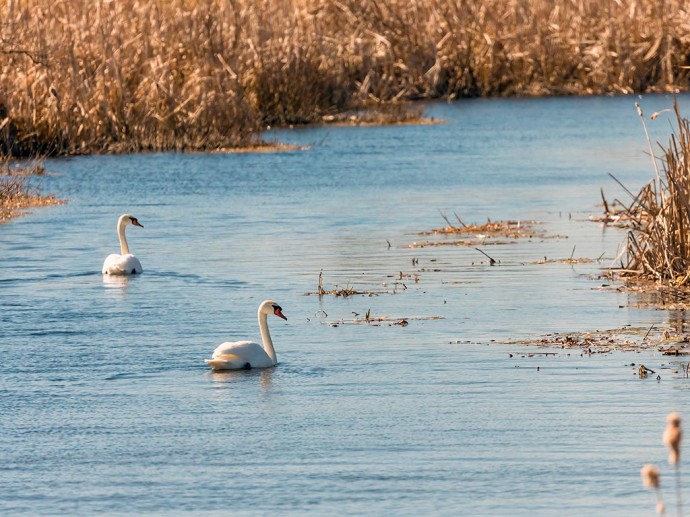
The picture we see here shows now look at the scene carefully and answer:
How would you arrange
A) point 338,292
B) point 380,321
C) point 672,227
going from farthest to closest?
1. point 338,292
2. point 672,227
3. point 380,321

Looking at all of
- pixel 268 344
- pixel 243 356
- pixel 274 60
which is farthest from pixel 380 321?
pixel 274 60

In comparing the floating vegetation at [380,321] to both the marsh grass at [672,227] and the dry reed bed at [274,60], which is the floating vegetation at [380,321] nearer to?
the marsh grass at [672,227]

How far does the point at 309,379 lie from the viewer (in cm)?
1159

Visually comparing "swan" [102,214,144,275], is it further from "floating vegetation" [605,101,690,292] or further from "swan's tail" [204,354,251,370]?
"swan's tail" [204,354,251,370]

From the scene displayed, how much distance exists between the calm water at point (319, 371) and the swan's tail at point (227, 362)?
8 centimetres

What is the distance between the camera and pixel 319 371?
38.7ft

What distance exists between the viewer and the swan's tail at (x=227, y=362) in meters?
11.7

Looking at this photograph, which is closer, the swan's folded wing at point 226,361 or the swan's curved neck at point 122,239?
the swan's folded wing at point 226,361

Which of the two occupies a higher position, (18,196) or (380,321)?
(18,196)

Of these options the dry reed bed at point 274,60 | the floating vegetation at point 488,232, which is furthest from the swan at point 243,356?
the dry reed bed at point 274,60

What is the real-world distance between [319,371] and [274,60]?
84.9ft

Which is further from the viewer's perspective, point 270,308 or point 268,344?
point 270,308

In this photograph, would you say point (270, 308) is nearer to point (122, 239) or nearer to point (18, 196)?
point (122, 239)

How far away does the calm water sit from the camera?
28.5ft
